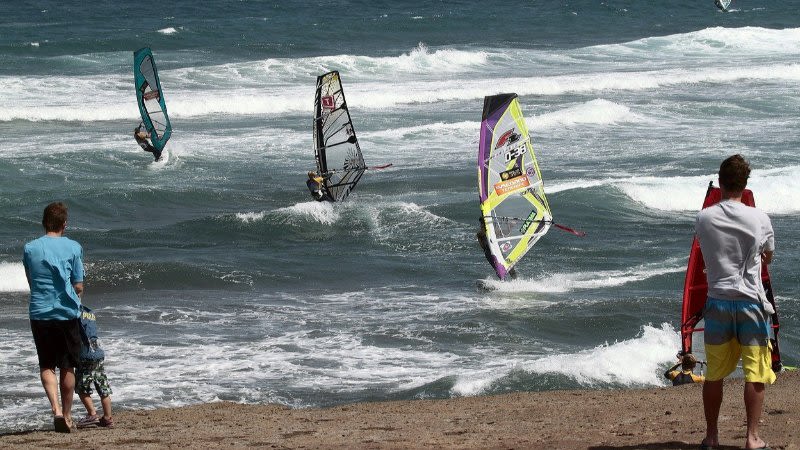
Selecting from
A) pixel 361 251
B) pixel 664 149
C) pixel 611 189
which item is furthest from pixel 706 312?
pixel 664 149

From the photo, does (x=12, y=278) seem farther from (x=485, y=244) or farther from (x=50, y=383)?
(x=50, y=383)

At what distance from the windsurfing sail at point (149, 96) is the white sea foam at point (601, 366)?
12.6m

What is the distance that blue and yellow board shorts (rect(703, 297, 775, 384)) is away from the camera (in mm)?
5695

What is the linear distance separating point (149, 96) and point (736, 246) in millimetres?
→ 17213

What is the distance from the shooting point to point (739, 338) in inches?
226

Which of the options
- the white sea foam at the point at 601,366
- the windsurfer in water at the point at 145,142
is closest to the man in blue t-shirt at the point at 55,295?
the white sea foam at the point at 601,366

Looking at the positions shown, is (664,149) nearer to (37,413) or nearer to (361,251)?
(361,251)

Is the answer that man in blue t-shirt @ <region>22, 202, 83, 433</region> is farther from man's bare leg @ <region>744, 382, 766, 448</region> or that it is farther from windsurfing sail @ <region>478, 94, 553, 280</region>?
windsurfing sail @ <region>478, 94, 553, 280</region>

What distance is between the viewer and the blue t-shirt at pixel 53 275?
22.5 ft

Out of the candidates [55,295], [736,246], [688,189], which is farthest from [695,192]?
[55,295]

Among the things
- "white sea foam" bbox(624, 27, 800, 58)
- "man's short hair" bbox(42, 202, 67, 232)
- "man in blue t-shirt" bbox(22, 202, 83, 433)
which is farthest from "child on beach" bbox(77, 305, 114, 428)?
"white sea foam" bbox(624, 27, 800, 58)

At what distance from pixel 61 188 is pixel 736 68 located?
79.9 ft

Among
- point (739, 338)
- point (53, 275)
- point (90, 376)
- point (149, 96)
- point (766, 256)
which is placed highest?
point (149, 96)

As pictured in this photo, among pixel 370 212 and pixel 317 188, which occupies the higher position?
pixel 317 188
